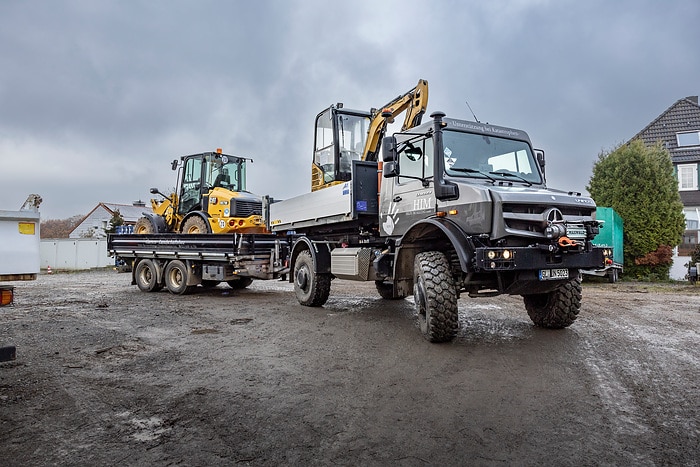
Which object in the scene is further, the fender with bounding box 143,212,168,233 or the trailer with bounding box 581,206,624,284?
the fender with bounding box 143,212,168,233

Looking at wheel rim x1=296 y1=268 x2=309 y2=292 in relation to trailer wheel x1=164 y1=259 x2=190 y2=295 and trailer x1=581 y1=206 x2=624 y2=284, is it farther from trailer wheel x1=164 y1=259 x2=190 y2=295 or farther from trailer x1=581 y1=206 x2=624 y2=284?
trailer x1=581 y1=206 x2=624 y2=284

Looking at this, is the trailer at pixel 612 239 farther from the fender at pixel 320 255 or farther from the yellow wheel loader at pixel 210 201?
the yellow wheel loader at pixel 210 201

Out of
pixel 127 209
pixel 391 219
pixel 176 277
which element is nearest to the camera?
pixel 391 219

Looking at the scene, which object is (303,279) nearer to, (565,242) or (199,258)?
(199,258)

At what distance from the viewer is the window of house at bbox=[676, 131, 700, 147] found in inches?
969

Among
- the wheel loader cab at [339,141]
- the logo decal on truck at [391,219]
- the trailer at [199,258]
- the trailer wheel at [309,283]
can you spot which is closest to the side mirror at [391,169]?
the logo decal on truck at [391,219]

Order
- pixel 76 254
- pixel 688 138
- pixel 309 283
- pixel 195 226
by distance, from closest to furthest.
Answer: pixel 309 283 → pixel 195 226 → pixel 688 138 → pixel 76 254

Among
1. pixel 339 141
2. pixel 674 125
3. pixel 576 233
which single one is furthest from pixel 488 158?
pixel 674 125

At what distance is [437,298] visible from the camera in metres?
6.17

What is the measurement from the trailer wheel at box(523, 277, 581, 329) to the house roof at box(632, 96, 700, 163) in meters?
21.5

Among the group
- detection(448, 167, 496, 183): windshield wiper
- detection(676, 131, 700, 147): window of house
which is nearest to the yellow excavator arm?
detection(448, 167, 496, 183): windshield wiper

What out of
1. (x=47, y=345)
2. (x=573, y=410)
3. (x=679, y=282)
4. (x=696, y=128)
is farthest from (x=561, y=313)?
(x=696, y=128)

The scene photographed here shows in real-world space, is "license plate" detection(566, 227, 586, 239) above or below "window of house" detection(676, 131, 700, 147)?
below

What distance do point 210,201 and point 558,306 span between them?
938cm
